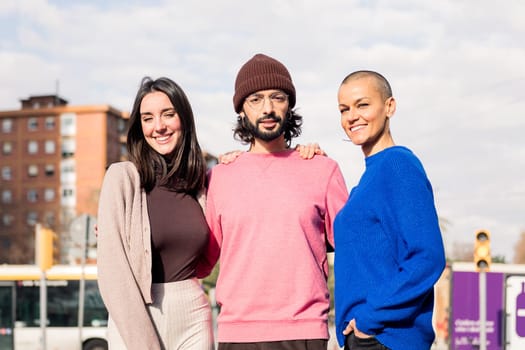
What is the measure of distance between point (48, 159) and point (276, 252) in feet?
285

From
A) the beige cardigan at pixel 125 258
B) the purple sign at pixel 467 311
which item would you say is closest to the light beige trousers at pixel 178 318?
the beige cardigan at pixel 125 258

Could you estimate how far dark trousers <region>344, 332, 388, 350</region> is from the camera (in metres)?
3.62

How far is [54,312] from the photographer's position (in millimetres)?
22234

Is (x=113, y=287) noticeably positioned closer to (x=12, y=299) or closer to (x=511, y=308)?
(x=511, y=308)

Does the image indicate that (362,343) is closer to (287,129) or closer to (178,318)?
(178,318)

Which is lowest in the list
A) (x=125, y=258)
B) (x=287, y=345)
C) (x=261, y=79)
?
(x=287, y=345)

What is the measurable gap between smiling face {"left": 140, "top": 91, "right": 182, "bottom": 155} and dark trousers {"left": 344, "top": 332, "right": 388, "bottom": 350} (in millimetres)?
1581

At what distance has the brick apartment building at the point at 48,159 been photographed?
8638 cm

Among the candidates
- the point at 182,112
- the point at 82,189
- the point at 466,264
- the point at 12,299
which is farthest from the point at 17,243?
the point at 182,112

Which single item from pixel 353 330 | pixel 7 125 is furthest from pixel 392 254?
pixel 7 125

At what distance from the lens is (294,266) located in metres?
4.29

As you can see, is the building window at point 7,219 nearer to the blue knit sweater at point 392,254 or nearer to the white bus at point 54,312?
the white bus at point 54,312

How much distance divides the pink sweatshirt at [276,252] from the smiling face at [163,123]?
0.48m

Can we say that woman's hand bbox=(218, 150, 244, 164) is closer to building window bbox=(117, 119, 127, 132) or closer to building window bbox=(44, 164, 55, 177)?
building window bbox=(44, 164, 55, 177)
